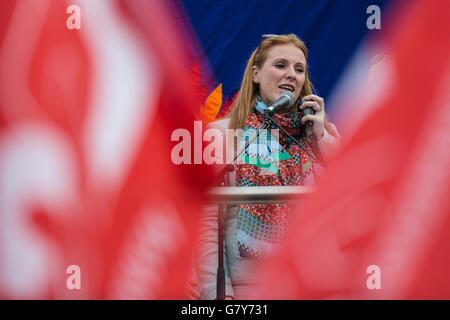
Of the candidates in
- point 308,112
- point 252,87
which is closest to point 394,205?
point 308,112

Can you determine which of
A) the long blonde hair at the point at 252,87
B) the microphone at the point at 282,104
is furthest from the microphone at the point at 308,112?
the long blonde hair at the point at 252,87

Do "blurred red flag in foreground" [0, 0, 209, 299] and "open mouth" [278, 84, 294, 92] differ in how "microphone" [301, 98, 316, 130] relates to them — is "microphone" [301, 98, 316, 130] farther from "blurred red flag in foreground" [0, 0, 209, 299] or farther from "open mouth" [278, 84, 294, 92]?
"blurred red flag in foreground" [0, 0, 209, 299]

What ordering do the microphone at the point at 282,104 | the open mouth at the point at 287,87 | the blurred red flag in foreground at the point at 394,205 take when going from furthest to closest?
the open mouth at the point at 287,87, the microphone at the point at 282,104, the blurred red flag in foreground at the point at 394,205

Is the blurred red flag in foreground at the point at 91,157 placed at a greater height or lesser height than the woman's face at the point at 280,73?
lesser

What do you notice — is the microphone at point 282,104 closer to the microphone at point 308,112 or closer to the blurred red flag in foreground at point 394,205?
the microphone at point 308,112

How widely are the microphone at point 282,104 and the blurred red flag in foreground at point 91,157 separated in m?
0.43

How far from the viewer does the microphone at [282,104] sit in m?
1.43

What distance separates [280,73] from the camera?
1.60 metres

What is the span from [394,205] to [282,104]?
0.54m

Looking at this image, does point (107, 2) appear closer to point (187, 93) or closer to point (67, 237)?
point (187, 93)

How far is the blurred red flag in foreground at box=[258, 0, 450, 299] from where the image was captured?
3.20 feet

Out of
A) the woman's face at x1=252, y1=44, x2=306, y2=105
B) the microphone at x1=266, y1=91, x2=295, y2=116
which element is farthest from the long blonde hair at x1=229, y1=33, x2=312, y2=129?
the microphone at x1=266, y1=91, x2=295, y2=116

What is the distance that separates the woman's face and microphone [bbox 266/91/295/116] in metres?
0.06

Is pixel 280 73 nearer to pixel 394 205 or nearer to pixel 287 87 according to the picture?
pixel 287 87
